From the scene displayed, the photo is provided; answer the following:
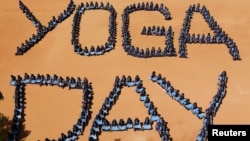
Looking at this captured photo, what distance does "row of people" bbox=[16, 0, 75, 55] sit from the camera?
33.2m

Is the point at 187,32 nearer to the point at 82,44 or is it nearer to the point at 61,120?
the point at 82,44

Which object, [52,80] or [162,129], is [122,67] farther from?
[162,129]

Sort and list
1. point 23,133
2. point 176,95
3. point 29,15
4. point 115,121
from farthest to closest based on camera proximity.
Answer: point 29,15
point 176,95
point 115,121
point 23,133

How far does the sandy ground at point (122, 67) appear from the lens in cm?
2728

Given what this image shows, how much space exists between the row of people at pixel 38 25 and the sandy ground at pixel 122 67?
0.43m

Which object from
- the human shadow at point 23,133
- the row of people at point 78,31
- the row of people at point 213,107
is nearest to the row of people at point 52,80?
the row of people at point 78,31

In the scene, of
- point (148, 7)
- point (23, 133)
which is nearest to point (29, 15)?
point (148, 7)

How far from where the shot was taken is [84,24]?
1423 inches

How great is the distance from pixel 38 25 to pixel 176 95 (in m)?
14.0

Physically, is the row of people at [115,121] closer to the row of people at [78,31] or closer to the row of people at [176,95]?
the row of people at [176,95]

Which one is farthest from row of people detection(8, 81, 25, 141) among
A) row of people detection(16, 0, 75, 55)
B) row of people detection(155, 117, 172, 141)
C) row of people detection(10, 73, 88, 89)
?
row of people detection(155, 117, 172, 141)

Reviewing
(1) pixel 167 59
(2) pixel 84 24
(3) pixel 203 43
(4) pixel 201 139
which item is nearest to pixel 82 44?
(2) pixel 84 24

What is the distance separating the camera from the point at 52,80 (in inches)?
1169

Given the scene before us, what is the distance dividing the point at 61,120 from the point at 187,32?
13424 mm
